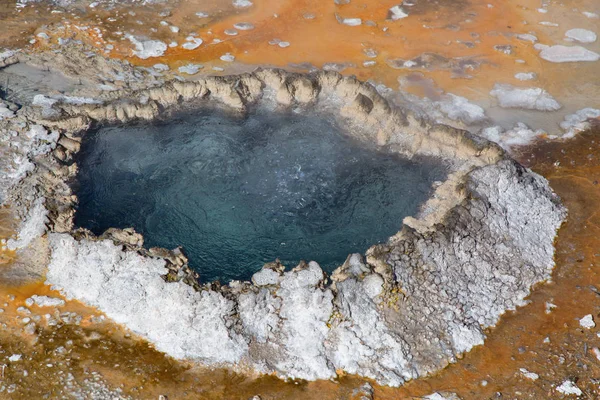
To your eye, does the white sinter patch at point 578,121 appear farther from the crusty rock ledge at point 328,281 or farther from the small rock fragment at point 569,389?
the small rock fragment at point 569,389


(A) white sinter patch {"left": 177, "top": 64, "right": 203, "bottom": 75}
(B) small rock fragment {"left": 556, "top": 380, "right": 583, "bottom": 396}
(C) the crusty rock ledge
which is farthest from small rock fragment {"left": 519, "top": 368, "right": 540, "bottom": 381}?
(A) white sinter patch {"left": 177, "top": 64, "right": 203, "bottom": 75}

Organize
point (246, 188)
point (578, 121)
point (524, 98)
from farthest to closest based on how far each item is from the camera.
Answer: point (524, 98) < point (578, 121) < point (246, 188)

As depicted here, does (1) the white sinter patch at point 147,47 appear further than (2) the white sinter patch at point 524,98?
Yes

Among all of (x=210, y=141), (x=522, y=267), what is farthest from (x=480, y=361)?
(x=210, y=141)

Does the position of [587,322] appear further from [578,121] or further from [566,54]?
[566,54]

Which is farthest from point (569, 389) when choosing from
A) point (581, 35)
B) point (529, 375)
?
point (581, 35)

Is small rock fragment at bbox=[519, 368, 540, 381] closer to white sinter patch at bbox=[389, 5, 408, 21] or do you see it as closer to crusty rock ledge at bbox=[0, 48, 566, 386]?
crusty rock ledge at bbox=[0, 48, 566, 386]

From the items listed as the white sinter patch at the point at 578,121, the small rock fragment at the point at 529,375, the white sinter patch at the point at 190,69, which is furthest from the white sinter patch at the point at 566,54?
→ the small rock fragment at the point at 529,375
